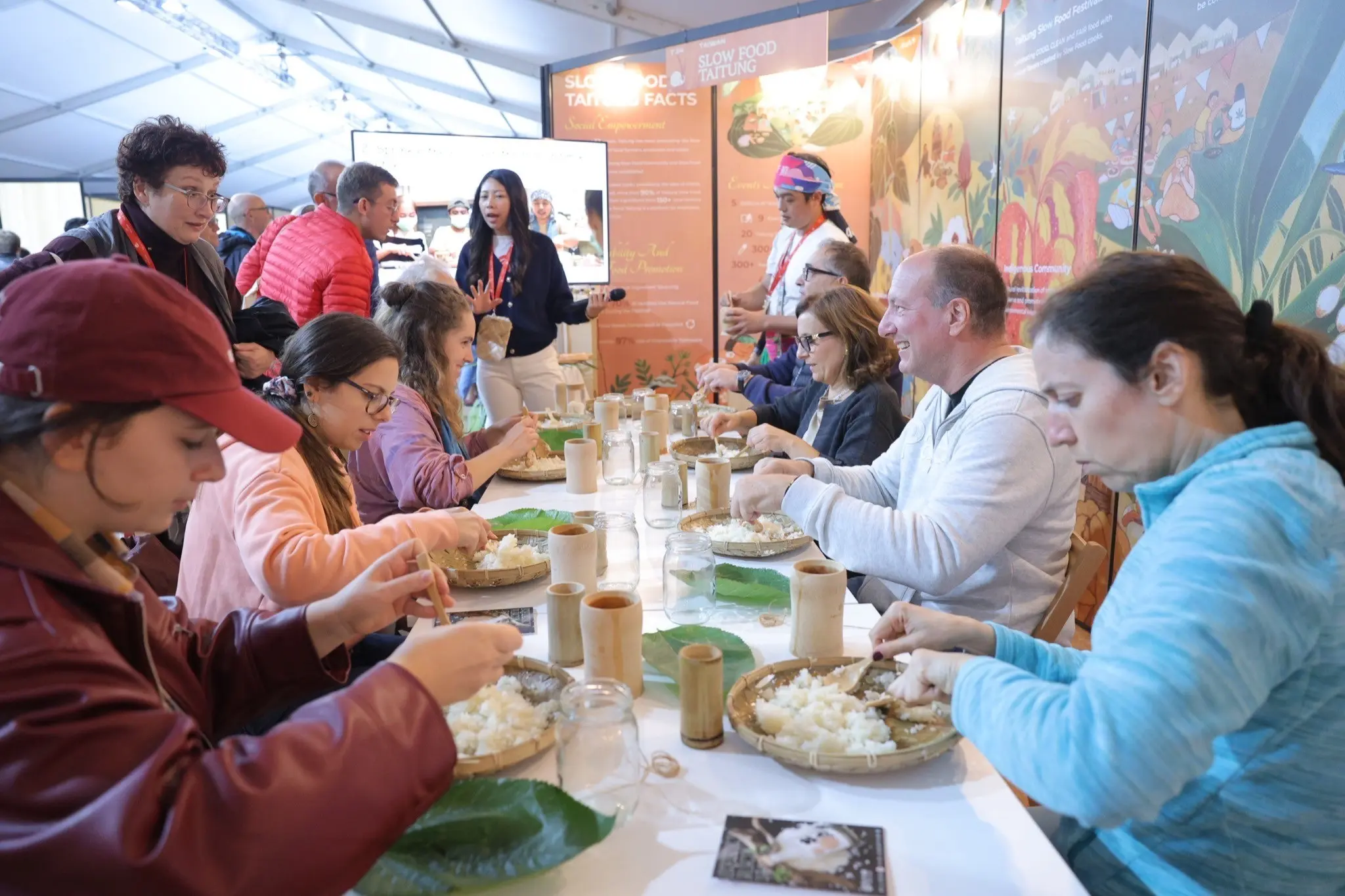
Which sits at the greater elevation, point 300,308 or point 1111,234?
point 1111,234

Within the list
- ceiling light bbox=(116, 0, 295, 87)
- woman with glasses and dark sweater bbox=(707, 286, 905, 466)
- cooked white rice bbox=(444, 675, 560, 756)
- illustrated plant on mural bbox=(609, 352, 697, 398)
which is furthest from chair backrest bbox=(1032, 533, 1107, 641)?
ceiling light bbox=(116, 0, 295, 87)

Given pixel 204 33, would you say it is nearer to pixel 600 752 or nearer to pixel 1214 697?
pixel 600 752

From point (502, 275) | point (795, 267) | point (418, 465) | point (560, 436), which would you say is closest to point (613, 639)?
point (418, 465)

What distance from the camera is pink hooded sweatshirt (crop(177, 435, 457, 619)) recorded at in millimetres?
1647

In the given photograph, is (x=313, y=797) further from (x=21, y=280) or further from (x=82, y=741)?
(x=21, y=280)

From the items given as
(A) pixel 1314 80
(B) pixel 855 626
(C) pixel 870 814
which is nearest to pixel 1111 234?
(A) pixel 1314 80

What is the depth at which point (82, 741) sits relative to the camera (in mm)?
744

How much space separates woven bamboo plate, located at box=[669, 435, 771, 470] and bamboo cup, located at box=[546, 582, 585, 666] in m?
1.65

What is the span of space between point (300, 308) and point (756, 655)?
2868 mm

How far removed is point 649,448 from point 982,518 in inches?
53.4

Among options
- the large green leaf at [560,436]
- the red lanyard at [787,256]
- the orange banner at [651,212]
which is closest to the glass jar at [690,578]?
the large green leaf at [560,436]

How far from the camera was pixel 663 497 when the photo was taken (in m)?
2.51

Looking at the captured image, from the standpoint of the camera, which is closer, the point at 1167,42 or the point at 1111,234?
the point at 1167,42

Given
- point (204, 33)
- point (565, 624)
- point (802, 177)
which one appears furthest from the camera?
point (204, 33)
